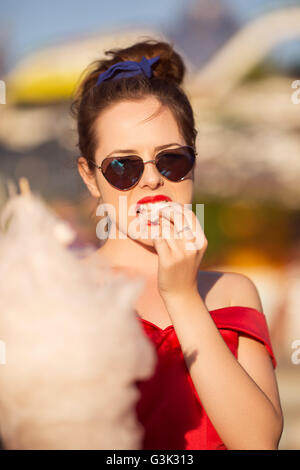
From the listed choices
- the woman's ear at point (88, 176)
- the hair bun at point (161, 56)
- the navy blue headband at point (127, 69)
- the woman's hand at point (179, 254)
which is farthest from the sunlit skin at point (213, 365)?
the hair bun at point (161, 56)

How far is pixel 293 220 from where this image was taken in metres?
7.95

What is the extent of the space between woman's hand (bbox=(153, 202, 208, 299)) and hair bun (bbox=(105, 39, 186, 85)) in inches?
36.7

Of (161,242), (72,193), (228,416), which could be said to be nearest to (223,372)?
(228,416)

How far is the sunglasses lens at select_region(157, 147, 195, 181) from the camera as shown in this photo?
71.3 inches

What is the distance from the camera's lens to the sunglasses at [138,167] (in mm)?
1806

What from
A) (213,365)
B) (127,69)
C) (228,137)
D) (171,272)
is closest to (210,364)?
(213,365)

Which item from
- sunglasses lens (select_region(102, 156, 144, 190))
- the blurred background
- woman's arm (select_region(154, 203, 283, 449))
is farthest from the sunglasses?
the blurred background

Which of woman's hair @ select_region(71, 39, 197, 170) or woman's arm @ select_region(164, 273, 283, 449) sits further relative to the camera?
woman's hair @ select_region(71, 39, 197, 170)

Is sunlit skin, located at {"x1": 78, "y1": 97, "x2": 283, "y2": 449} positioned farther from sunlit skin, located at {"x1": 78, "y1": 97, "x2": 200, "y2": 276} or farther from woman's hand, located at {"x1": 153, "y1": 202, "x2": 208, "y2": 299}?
sunlit skin, located at {"x1": 78, "y1": 97, "x2": 200, "y2": 276}

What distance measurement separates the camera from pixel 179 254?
142cm

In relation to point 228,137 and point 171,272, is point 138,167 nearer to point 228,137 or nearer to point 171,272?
point 171,272

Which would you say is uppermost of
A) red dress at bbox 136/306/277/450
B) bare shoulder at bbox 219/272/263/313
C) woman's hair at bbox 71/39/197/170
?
woman's hair at bbox 71/39/197/170

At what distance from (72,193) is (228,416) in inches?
278

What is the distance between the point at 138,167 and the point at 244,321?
2.12ft
